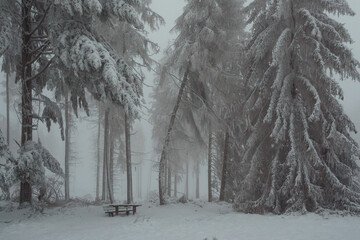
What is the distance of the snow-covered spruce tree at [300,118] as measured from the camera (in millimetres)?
9984

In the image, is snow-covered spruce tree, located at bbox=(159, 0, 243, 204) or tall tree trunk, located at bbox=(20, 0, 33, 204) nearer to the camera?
tall tree trunk, located at bbox=(20, 0, 33, 204)

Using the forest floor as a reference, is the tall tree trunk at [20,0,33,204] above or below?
above

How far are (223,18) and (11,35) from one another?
30.9ft

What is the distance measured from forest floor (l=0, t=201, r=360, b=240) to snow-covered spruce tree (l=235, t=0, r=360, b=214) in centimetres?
105

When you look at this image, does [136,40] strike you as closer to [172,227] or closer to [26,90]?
[26,90]

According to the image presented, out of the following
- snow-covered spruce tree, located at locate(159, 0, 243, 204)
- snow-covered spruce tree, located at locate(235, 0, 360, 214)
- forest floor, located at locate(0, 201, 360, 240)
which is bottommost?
forest floor, located at locate(0, 201, 360, 240)

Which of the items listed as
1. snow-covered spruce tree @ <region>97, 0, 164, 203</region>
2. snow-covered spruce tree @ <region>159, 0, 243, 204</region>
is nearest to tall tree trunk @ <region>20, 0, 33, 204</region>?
snow-covered spruce tree @ <region>97, 0, 164, 203</region>

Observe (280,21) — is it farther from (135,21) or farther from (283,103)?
(135,21)

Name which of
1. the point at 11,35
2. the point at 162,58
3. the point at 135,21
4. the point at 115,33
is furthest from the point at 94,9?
the point at 162,58

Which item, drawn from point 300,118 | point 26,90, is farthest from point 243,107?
point 26,90

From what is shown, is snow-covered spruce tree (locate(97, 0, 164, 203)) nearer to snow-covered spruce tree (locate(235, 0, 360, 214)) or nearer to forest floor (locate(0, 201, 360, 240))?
forest floor (locate(0, 201, 360, 240))

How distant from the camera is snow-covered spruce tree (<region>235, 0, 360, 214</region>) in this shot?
9984mm

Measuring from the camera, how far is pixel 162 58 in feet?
79.2

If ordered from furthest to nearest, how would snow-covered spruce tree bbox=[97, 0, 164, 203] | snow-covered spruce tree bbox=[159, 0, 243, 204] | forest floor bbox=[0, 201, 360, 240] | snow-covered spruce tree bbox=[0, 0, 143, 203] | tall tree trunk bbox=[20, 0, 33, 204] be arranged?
snow-covered spruce tree bbox=[97, 0, 164, 203] < snow-covered spruce tree bbox=[159, 0, 243, 204] < tall tree trunk bbox=[20, 0, 33, 204] < snow-covered spruce tree bbox=[0, 0, 143, 203] < forest floor bbox=[0, 201, 360, 240]
